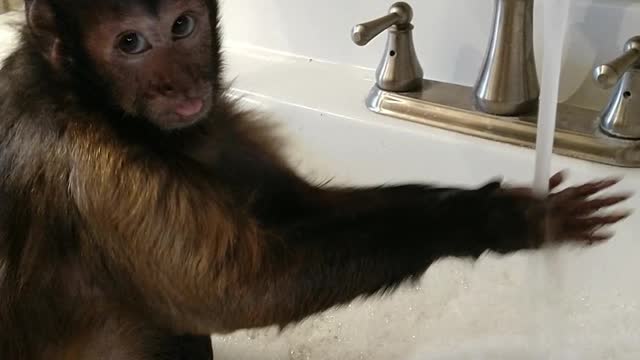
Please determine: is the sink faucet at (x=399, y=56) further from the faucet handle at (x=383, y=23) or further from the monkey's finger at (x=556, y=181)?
the monkey's finger at (x=556, y=181)

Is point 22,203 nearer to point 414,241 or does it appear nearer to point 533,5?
point 414,241

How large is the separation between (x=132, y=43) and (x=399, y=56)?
1.45 feet

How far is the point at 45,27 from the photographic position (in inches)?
30.9

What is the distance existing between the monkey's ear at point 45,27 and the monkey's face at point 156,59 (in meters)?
0.03

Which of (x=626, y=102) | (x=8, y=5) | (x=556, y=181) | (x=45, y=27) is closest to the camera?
(x=45, y=27)

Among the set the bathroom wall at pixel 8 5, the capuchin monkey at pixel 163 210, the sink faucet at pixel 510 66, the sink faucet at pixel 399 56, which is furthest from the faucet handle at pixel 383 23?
the bathroom wall at pixel 8 5

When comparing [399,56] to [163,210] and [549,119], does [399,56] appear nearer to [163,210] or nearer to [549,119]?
[549,119]

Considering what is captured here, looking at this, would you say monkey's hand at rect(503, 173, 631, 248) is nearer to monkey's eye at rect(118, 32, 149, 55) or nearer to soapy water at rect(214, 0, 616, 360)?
soapy water at rect(214, 0, 616, 360)

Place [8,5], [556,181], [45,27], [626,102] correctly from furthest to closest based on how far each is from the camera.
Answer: [8,5], [626,102], [556,181], [45,27]

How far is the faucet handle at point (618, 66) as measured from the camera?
0.91 metres

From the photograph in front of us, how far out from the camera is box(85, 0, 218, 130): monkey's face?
0.78m

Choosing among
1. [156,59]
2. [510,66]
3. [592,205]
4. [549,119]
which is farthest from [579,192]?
[156,59]

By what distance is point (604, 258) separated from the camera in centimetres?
106

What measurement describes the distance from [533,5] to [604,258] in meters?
0.30
